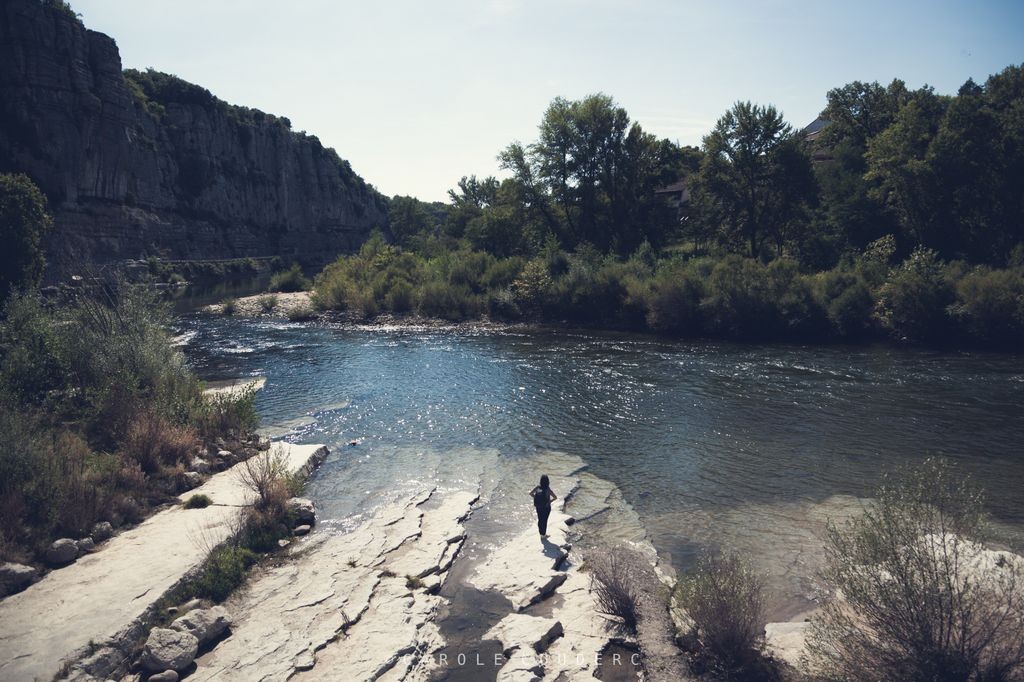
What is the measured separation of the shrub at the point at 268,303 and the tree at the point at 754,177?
3596cm

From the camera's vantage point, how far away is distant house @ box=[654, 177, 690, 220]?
52.8 m

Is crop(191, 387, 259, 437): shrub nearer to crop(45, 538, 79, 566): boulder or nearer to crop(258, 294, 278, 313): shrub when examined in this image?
crop(45, 538, 79, 566): boulder

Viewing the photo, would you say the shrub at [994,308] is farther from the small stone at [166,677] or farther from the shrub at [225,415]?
the small stone at [166,677]

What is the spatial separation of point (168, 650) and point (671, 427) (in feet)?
47.6

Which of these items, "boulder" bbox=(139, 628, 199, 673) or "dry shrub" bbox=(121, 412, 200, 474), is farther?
"dry shrub" bbox=(121, 412, 200, 474)

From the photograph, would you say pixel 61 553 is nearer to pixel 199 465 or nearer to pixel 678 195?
pixel 199 465

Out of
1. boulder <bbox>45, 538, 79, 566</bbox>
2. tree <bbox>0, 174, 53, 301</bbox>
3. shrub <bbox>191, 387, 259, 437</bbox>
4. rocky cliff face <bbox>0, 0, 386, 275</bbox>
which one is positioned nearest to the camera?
boulder <bbox>45, 538, 79, 566</bbox>

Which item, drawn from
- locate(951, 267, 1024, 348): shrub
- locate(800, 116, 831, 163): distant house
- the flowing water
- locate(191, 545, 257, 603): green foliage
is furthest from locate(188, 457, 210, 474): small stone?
locate(800, 116, 831, 163): distant house

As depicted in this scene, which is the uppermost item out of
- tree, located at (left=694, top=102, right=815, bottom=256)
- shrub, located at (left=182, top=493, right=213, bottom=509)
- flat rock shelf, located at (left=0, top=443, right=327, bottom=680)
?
tree, located at (left=694, top=102, right=815, bottom=256)

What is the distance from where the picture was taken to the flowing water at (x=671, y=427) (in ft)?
41.4

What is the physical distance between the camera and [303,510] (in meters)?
12.7

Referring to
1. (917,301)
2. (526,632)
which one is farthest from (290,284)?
(526,632)

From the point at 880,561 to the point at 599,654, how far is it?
388cm

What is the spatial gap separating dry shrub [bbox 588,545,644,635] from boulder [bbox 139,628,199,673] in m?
5.99
